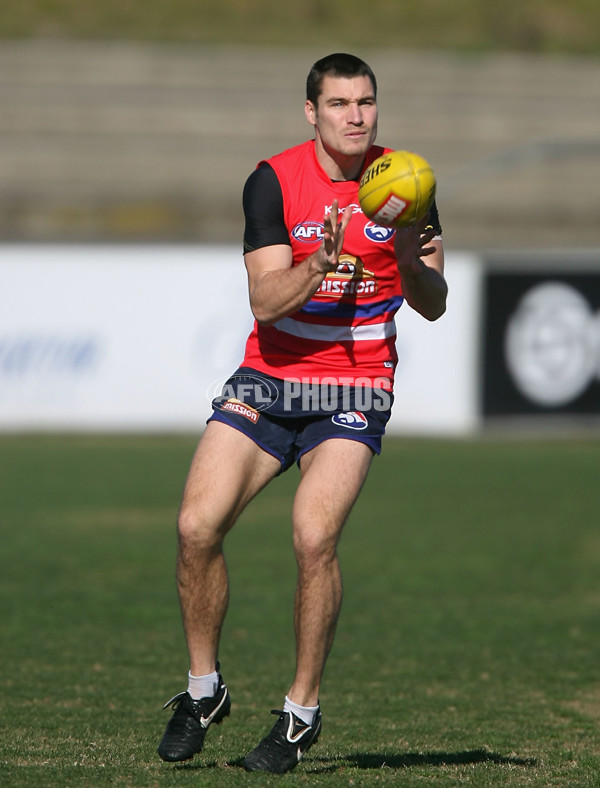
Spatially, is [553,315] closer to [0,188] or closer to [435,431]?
[435,431]

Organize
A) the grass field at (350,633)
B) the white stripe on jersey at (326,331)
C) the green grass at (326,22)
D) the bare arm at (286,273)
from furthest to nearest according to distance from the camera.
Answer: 1. the green grass at (326,22)
2. the white stripe on jersey at (326,331)
3. the grass field at (350,633)
4. the bare arm at (286,273)

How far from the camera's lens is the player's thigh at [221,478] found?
500cm

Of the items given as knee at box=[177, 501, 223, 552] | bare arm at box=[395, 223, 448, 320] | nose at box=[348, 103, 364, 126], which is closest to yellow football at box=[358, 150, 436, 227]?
bare arm at box=[395, 223, 448, 320]

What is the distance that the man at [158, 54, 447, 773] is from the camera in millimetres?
4922

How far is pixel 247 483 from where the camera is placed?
513 centimetres

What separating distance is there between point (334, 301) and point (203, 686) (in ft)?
5.47

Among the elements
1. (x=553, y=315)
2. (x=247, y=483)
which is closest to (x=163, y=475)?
(x=553, y=315)

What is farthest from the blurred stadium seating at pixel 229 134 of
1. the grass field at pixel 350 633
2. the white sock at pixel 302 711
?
the white sock at pixel 302 711

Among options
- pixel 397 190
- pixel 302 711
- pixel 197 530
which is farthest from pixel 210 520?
pixel 397 190

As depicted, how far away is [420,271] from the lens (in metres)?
5.03

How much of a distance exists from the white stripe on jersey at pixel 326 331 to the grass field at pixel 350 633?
174 centimetres

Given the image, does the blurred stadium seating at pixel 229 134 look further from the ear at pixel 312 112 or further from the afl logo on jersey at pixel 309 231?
the afl logo on jersey at pixel 309 231

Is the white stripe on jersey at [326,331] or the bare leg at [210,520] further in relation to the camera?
the white stripe on jersey at [326,331]

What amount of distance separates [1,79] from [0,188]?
3.31m
